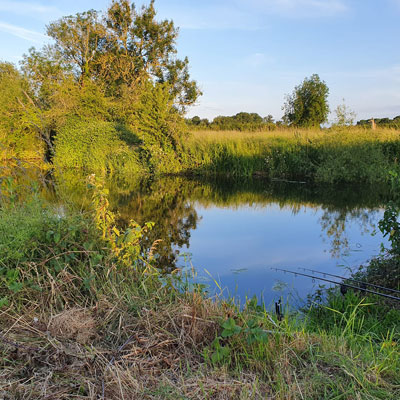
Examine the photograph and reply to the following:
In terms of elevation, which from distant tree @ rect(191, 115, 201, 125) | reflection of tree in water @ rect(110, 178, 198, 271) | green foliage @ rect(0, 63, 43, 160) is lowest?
reflection of tree in water @ rect(110, 178, 198, 271)

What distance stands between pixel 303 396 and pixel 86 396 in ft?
3.57

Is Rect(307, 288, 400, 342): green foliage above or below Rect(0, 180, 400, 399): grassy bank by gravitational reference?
below

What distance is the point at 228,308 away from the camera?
273 centimetres

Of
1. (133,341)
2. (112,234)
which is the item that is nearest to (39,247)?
(112,234)

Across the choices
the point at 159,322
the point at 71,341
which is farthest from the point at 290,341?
the point at 71,341

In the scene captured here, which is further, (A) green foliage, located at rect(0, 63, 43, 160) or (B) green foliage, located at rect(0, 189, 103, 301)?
(A) green foliage, located at rect(0, 63, 43, 160)

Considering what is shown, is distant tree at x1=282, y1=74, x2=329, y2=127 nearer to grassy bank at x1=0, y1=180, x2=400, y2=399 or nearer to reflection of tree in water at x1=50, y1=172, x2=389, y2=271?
reflection of tree in water at x1=50, y1=172, x2=389, y2=271

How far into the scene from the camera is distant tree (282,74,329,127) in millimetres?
27203

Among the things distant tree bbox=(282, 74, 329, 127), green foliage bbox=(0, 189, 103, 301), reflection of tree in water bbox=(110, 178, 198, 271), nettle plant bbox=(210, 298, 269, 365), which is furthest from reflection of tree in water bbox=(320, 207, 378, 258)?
distant tree bbox=(282, 74, 329, 127)

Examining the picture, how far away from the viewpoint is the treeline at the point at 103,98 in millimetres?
16219

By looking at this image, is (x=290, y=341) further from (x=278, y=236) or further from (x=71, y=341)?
(x=278, y=236)

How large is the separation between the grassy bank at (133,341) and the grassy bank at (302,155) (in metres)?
10.3

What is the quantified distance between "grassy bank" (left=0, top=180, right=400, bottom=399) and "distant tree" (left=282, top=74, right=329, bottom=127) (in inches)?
1019

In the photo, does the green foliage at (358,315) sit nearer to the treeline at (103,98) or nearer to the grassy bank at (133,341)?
the grassy bank at (133,341)
